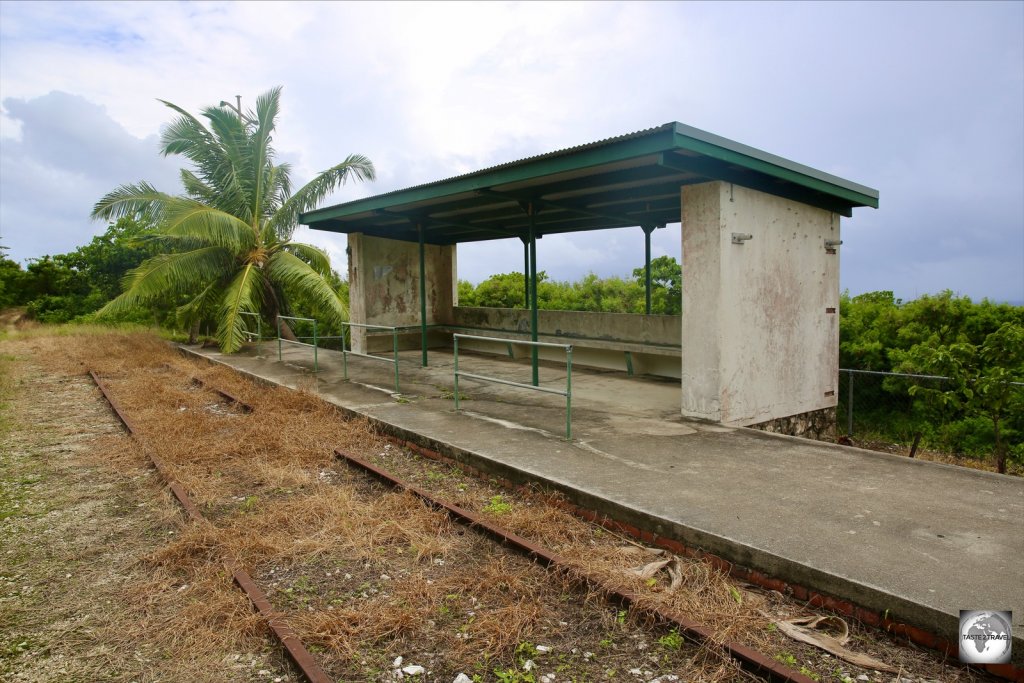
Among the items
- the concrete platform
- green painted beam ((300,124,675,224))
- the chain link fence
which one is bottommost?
the chain link fence

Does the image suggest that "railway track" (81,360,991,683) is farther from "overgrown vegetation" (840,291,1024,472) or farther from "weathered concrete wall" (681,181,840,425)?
→ "overgrown vegetation" (840,291,1024,472)

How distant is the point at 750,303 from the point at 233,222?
11.1m

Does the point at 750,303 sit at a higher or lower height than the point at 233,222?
lower

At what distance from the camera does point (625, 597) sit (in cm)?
326

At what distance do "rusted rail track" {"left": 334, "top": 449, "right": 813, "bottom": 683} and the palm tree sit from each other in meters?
10.0

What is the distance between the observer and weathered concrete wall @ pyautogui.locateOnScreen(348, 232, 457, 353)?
42.9ft

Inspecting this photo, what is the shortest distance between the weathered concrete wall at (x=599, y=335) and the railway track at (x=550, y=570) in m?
5.57

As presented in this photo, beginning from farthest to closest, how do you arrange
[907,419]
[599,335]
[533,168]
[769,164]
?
[599,335]
[907,419]
[533,168]
[769,164]

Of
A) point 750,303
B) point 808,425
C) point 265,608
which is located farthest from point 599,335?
point 265,608

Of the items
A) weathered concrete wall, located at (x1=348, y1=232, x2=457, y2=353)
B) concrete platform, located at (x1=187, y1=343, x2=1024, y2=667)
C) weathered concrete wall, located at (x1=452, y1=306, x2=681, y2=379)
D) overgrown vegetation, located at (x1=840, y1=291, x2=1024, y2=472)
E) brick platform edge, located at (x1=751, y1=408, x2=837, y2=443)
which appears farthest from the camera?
weathered concrete wall, located at (x1=348, y1=232, x2=457, y2=353)

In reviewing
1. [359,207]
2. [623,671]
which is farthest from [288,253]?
Result: [623,671]

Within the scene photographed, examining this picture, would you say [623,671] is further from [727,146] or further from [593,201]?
[593,201]

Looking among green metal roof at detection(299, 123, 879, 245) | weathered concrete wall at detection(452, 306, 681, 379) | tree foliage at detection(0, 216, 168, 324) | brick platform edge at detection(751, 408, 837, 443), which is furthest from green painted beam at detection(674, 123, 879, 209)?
tree foliage at detection(0, 216, 168, 324)

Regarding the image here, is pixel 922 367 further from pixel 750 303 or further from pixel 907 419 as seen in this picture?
pixel 907 419
